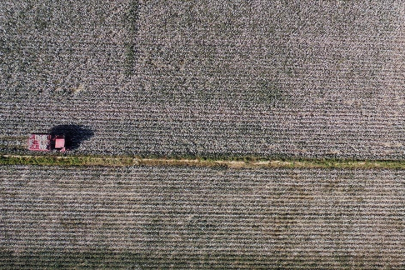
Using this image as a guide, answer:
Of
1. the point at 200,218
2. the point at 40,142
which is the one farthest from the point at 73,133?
the point at 200,218

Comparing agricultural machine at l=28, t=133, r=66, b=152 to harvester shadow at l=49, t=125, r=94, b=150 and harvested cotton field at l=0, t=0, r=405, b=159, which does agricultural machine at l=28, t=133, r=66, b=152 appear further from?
harvested cotton field at l=0, t=0, r=405, b=159

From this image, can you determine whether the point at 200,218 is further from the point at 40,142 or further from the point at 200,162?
the point at 40,142

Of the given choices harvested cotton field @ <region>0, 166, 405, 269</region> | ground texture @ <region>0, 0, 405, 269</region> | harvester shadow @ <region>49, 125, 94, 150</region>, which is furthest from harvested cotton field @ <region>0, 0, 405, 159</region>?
harvested cotton field @ <region>0, 166, 405, 269</region>

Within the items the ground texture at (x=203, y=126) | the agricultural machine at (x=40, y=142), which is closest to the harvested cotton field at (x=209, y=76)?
the ground texture at (x=203, y=126)

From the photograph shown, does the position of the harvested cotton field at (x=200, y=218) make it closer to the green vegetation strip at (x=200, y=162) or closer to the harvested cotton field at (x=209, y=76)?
the green vegetation strip at (x=200, y=162)

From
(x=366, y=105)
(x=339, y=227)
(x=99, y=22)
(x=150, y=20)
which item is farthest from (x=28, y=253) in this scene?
(x=366, y=105)

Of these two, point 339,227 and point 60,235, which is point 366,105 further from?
point 60,235
